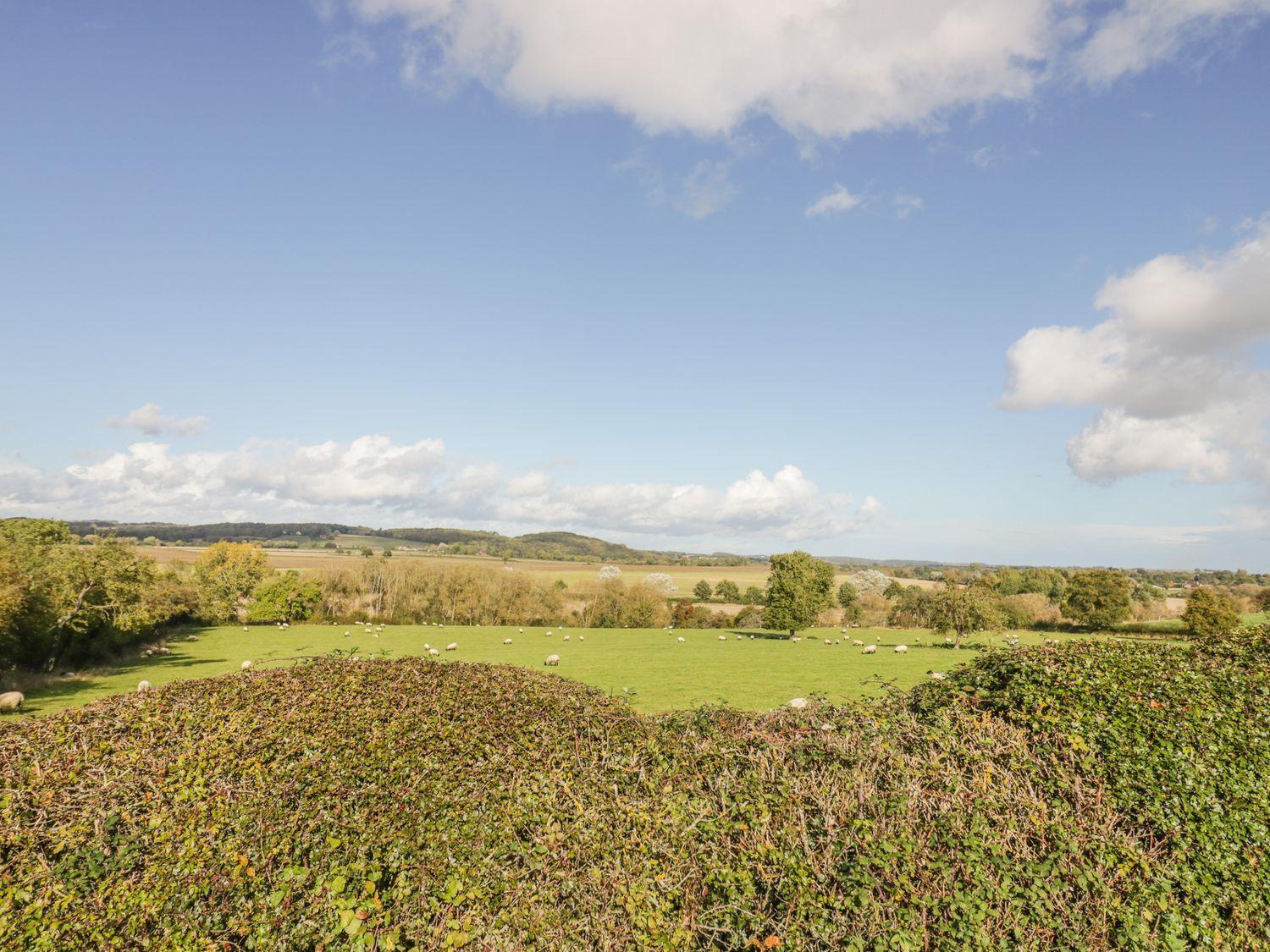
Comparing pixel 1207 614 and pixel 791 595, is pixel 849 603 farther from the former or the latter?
pixel 1207 614

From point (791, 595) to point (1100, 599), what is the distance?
27.9 m

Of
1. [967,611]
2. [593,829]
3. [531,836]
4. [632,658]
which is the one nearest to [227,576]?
[632,658]

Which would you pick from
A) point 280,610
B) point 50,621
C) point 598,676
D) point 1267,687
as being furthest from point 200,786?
point 280,610

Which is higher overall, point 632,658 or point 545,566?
point 545,566

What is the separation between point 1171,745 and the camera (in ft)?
26.2

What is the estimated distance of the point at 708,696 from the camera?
17047mm

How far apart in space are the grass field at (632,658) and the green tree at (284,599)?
1.92m

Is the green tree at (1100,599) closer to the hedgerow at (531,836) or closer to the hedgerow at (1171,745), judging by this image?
the hedgerow at (1171,745)

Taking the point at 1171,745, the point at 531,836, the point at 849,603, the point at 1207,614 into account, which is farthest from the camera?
the point at 849,603

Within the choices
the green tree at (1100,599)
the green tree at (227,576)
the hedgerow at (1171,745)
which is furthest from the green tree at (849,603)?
the green tree at (227,576)

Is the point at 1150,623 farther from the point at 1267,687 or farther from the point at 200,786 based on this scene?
the point at 200,786

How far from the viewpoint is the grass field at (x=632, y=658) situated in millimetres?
19422

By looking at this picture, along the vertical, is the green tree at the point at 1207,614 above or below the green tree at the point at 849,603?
above

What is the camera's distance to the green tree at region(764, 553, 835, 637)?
46781 millimetres
